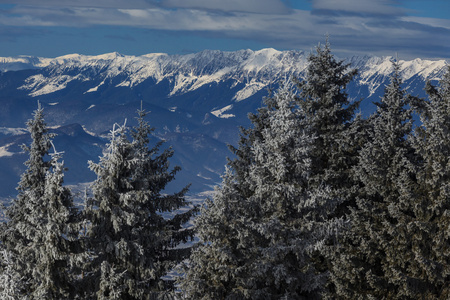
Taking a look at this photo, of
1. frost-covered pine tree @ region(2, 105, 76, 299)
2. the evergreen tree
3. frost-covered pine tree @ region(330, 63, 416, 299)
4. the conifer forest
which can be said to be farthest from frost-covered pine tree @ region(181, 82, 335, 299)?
frost-covered pine tree @ region(2, 105, 76, 299)

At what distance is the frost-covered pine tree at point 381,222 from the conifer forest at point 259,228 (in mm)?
74

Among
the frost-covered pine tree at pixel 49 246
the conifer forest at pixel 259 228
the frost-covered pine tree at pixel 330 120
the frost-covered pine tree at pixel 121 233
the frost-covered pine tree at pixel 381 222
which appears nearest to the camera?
the frost-covered pine tree at pixel 49 246

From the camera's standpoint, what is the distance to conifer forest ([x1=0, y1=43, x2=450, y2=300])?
22.7 m

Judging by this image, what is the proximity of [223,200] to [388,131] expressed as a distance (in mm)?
10298

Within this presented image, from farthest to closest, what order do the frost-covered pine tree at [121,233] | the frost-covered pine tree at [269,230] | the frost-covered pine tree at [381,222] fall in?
1. the frost-covered pine tree at [381,222]
2. the frost-covered pine tree at [269,230]
3. the frost-covered pine tree at [121,233]

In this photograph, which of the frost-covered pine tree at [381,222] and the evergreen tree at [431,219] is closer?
the evergreen tree at [431,219]

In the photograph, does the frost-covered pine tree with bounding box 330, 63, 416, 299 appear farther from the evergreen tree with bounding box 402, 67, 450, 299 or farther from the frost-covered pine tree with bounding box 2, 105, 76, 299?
the frost-covered pine tree with bounding box 2, 105, 76, 299

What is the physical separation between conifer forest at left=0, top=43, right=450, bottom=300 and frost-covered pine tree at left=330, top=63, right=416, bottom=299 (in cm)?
7

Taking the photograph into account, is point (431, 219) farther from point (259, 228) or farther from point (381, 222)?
point (259, 228)

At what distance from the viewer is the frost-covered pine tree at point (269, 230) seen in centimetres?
2328

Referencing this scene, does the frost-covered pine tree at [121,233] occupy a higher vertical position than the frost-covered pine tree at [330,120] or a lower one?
lower

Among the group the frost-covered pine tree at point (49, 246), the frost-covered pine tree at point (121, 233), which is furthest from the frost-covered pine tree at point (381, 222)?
the frost-covered pine tree at point (49, 246)

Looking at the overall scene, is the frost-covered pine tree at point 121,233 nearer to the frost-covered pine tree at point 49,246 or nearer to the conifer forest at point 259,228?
the conifer forest at point 259,228

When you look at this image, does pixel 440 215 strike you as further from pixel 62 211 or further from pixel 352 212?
pixel 62 211
